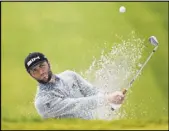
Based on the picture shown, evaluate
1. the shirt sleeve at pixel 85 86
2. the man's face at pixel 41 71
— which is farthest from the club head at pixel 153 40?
the man's face at pixel 41 71

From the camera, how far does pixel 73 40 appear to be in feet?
12.4

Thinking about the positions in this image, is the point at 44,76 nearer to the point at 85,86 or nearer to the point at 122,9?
the point at 85,86

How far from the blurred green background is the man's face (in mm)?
46

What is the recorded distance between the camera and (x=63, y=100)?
3715 mm

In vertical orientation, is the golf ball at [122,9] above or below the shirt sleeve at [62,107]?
above

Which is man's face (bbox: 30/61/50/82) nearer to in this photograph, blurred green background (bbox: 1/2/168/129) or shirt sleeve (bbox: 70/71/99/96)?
blurred green background (bbox: 1/2/168/129)

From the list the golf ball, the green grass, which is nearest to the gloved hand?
the green grass

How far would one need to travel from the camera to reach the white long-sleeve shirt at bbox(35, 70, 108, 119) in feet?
12.2

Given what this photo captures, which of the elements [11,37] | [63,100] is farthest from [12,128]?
[11,37]

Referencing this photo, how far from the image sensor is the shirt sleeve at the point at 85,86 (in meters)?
3.77

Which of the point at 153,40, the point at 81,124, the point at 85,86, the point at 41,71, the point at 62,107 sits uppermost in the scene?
the point at 153,40

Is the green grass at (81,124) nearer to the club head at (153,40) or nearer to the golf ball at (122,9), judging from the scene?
the club head at (153,40)

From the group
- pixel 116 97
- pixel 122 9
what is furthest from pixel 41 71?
pixel 122 9

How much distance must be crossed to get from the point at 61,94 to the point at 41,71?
0.22 metres
